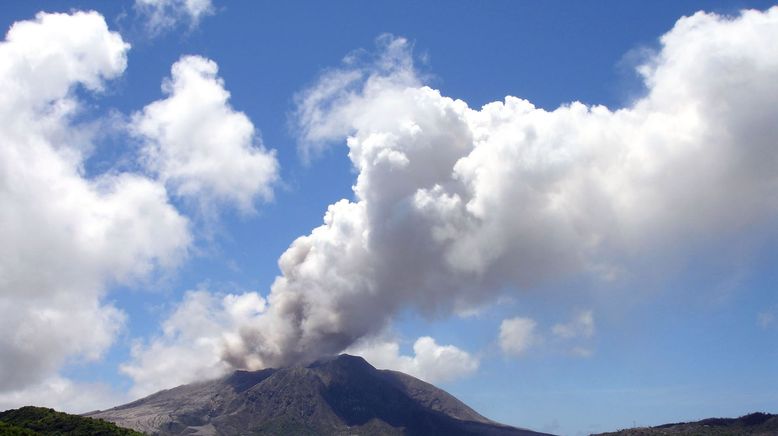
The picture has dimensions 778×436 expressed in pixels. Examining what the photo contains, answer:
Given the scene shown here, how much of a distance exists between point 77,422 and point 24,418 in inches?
679

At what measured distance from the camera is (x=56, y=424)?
424ft

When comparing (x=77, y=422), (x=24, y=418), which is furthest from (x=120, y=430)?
(x=24, y=418)

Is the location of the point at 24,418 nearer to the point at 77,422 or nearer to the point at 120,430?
the point at 77,422

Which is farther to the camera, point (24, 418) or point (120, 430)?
point (24, 418)

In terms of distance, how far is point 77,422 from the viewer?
128m

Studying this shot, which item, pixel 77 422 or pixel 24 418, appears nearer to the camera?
pixel 77 422

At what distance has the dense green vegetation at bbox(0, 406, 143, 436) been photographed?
123 m

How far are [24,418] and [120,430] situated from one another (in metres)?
26.0

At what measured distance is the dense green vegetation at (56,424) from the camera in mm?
122938

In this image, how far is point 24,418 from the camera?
13725 cm

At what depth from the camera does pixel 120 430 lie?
126 meters
